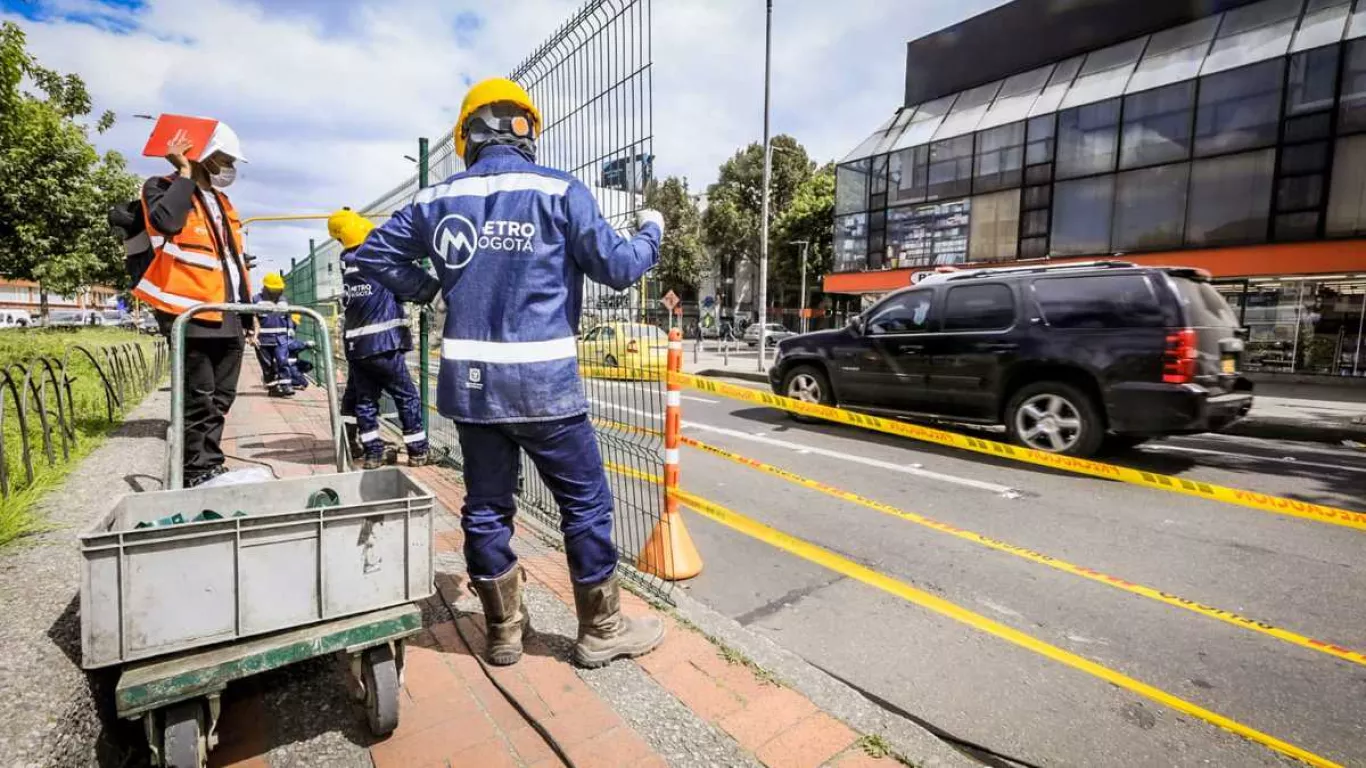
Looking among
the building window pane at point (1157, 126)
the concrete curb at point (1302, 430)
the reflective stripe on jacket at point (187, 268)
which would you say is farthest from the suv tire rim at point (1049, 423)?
the building window pane at point (1157, 126)

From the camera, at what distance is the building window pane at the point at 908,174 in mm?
23141

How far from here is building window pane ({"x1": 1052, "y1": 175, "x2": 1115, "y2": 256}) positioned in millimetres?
18656

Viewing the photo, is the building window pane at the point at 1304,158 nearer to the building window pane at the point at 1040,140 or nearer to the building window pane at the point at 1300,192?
the building window pane at the point at 1300,192

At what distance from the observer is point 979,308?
6855 mm

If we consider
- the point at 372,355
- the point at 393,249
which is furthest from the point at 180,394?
the point at 372,355

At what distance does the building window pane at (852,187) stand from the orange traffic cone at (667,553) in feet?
78.2

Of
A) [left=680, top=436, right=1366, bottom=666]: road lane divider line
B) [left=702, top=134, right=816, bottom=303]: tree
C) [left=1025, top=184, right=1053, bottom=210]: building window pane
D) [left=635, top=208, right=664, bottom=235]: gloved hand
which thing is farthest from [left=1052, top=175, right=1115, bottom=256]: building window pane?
[left=702, top=134, right=816, bottom=303]: tree

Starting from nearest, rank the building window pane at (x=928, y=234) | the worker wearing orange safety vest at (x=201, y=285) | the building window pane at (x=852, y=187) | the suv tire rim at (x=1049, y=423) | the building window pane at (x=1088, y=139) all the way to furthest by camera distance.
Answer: the worker wearing orange safety vest at (x=201, y=285)
the suv tire rim at (x=1049, y=423)
the building window pane at (x=1088, y=139)
the building window pane at (x=928, y=234)
the building window pane at (x=852, y=187)

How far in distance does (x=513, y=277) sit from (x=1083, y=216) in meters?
21.7

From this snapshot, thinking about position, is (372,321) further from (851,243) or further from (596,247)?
(851,243)

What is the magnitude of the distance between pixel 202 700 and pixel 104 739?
46 cm

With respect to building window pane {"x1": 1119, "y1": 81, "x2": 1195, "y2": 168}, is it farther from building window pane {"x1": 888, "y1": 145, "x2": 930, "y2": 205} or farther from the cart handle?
the cart handle

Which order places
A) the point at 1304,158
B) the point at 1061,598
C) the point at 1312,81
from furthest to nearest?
the point at 1304,158, the point at 1312,81, the point at 1061,598

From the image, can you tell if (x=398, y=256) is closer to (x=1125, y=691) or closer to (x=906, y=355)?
(x=1125, y=691)
